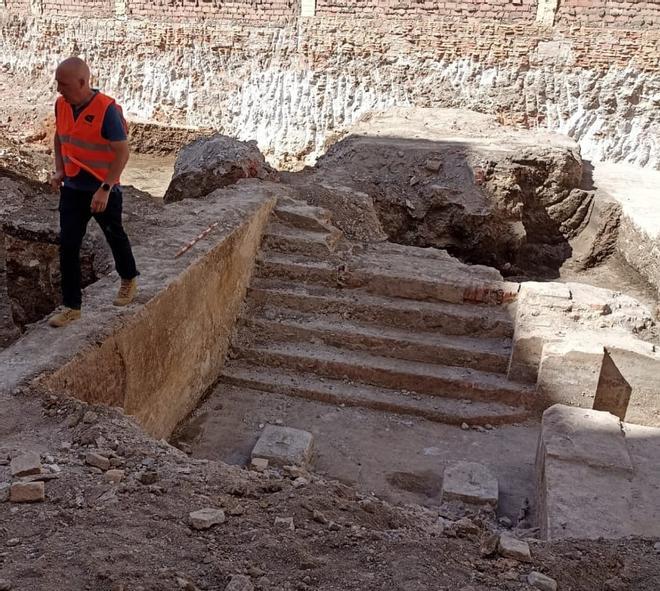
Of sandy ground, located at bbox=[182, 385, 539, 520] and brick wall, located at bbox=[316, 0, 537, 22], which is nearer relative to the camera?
sandy ground, located at bbox=[182, 385, 539, 520]

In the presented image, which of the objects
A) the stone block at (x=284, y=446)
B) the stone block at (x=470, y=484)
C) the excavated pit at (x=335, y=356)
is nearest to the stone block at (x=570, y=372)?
the excavated pit at (x=335, y=356)

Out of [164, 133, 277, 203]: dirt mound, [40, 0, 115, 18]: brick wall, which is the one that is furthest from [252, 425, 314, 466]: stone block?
[40, 0, 115, 18]: brick wall

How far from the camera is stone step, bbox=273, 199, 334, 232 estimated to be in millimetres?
6281

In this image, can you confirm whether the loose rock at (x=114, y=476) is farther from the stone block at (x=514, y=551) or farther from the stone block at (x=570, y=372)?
the stone block at (x=570, y=372)

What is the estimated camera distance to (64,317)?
370 cm

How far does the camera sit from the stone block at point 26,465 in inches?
100

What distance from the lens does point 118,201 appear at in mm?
3660

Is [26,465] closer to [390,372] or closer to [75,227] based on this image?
[75,227]

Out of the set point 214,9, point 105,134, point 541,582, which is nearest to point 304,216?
point 105,134

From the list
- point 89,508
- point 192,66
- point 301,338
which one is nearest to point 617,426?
point 301,338

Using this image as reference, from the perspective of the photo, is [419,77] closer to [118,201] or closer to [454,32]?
[454,32]

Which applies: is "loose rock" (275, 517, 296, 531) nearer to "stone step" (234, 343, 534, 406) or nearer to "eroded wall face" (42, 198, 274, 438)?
"eroded wall face" (42, 198, 274, 438)

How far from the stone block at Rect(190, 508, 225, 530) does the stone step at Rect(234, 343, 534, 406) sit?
293cm

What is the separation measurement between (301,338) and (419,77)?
7849 mm
